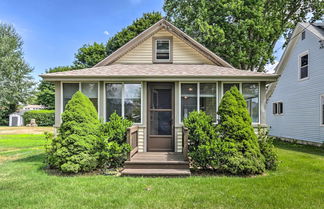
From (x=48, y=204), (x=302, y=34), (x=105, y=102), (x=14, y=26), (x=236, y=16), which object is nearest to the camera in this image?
(x=48, y=204)

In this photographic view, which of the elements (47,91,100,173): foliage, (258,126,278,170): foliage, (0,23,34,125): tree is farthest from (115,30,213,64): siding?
(0,23,34,125): tree

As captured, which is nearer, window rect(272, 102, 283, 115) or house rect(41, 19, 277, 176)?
house rect(41, 19, 277, 176)

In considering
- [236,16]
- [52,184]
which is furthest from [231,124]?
[236,16]

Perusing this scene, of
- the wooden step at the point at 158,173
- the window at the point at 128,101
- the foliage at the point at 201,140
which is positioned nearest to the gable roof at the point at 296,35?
the foliage at the point at 201,140

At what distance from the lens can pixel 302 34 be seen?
1196 cm

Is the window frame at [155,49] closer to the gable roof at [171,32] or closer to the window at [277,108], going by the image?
the gable roof at [171,32]

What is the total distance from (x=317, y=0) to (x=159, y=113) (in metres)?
17.6

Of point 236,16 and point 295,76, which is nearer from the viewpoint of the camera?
point 295,76

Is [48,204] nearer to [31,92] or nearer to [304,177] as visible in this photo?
[304,177]

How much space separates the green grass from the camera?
143 inches

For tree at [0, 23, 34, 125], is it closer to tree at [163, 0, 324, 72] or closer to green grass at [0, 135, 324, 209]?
tree at [163, 0, 324, 72]

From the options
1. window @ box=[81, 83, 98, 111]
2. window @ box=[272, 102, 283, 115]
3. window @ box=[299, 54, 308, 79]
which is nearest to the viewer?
window @ box=[81, 83, 98, 111]

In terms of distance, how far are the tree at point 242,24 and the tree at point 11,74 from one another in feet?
73.5

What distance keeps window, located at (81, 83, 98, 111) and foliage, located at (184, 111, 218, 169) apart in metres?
3.40
